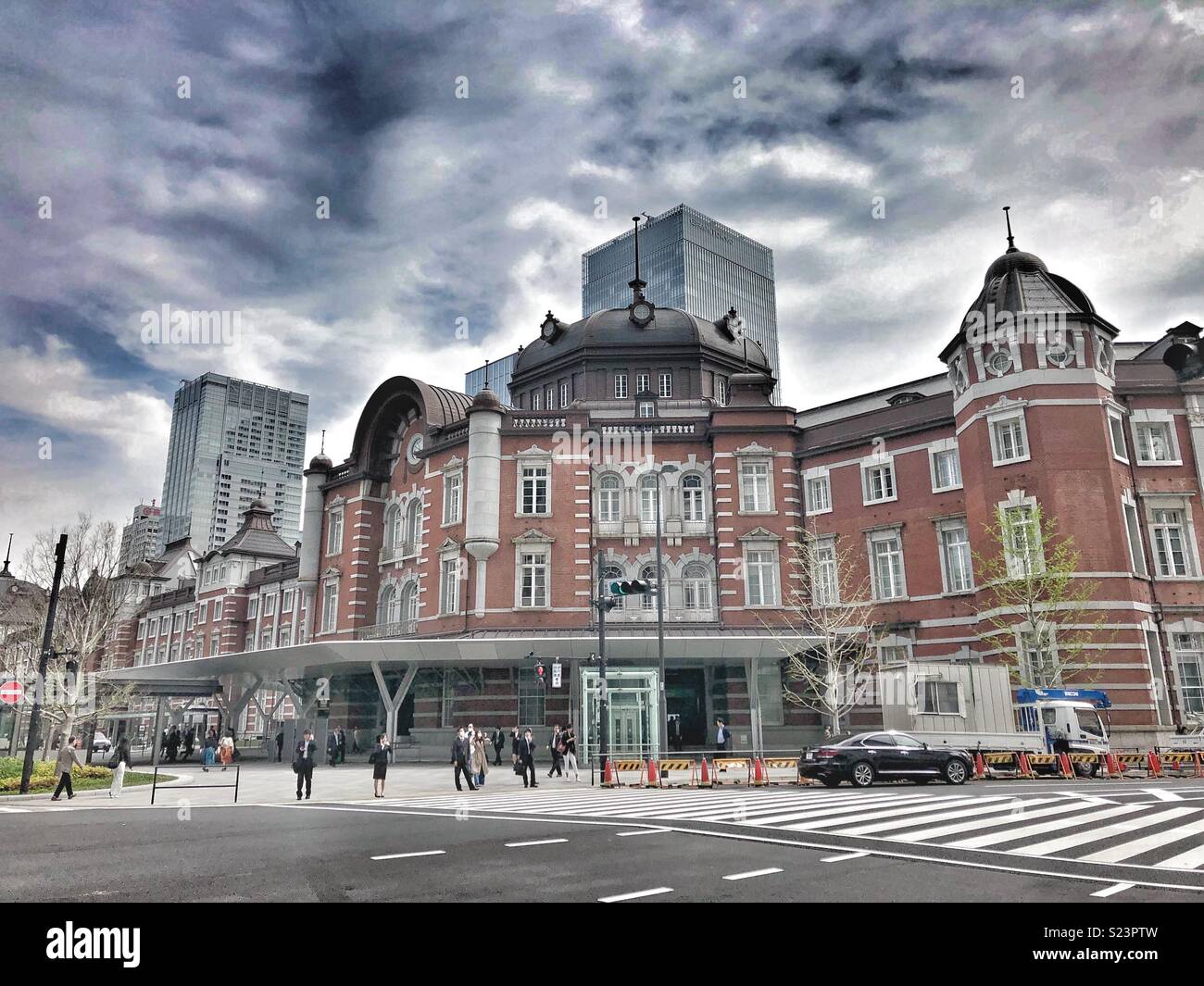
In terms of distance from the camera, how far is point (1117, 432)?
3080 centimetres

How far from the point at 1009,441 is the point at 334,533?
106ft

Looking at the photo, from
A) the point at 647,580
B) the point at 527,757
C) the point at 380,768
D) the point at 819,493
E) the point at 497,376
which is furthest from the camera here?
the point at 497,376

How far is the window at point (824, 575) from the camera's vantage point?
35.3m

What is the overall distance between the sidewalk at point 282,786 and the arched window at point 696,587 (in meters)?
9.05

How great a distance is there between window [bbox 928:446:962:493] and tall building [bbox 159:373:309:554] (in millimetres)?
169137

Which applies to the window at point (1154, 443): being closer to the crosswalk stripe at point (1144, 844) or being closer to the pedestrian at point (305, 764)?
the crosswalk stripe at point (1144, 844)

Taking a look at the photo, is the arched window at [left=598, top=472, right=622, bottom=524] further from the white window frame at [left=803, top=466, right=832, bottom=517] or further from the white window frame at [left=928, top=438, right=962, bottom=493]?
the white window frame at [left=928, top=438, right=962, bottom=493]

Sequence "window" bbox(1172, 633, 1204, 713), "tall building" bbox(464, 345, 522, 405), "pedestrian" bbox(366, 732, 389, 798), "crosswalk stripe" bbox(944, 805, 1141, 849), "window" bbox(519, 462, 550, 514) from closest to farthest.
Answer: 1. "crosswalk stripe" bbox(944, 805, 1141, 849)
2. "pedestrian" bbox(366, 732, 389, 798)
3. "window" bbox(1172, 633, 1204, 713)
4. "window" bbox(519, 462, 550, 514)
5. "tall building" bbox(464, 345, 522, 405)

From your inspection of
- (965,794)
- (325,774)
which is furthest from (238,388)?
(965,794)

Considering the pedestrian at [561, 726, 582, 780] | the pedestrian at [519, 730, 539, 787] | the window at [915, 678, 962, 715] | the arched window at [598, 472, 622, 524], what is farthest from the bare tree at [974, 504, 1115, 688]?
the pedestrian at [519, 730, 539, 787]

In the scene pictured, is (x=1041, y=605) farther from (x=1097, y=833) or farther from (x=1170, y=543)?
(x=1097, y=833)

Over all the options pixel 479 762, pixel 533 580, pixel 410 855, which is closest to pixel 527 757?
pixel 479 762

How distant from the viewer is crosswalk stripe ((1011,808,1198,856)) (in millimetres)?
10164
